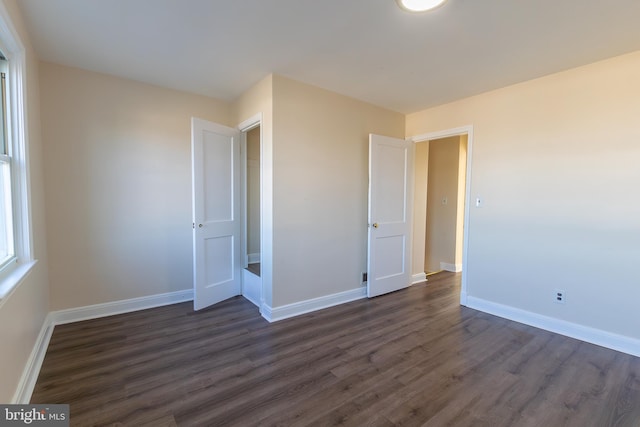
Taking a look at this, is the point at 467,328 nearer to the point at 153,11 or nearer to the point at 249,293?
the point at 249,293

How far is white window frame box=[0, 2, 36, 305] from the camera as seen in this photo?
5.95 ft

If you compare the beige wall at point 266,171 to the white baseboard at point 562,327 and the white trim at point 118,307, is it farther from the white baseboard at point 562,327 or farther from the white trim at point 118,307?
the white baseboard at point 562,327

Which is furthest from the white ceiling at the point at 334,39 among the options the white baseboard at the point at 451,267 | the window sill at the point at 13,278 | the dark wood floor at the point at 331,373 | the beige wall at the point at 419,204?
the white baseboard at the point at 451,267

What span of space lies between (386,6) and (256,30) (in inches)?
35.6

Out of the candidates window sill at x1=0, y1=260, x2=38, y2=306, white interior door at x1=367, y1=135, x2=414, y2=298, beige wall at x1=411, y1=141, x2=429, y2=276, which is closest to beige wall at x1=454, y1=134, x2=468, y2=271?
beige wall at x1=411, y1=141, x2=429, y2=276

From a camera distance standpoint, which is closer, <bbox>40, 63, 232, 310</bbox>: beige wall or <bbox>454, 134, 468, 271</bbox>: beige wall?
<bbox>40, 63, 232, 310</bbox>: beige wall

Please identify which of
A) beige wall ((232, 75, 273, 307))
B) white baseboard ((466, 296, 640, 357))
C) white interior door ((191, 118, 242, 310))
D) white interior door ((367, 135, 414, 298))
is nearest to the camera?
white baseboard ((466, 296, 640, 357))

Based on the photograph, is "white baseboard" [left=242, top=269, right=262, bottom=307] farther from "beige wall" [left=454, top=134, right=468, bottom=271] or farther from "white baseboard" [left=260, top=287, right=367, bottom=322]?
"beige wall" [left=454, top=134, right=468, bottom=271]

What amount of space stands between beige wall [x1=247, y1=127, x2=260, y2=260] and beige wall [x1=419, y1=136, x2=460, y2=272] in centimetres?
293

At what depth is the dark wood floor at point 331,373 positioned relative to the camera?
5.32ft

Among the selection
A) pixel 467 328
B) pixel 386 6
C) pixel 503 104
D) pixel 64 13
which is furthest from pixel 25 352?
pixel 503 104

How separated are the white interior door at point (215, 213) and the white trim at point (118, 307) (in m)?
0.38

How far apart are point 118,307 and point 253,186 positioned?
2218mm

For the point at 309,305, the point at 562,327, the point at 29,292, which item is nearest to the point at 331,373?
the point at 309,305
